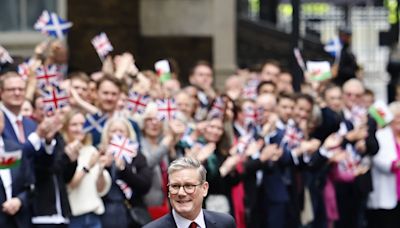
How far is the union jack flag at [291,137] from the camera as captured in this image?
1650cm

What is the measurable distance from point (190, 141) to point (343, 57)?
10078mm

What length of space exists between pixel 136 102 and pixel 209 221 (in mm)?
A: 5563

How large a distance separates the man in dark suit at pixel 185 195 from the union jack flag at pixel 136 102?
5516mm

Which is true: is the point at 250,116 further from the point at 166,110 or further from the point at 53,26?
the point at 53,26

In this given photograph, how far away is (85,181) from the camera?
536 inches

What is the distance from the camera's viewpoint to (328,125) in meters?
17.8

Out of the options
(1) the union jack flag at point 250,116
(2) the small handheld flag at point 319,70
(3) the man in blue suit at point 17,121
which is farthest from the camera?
(2) the small handheld flag at point 319,70

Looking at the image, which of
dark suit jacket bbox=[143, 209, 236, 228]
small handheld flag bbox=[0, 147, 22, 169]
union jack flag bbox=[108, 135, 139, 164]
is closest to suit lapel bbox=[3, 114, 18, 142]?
small handheld flag bbox=[0, 147, 22, 169]

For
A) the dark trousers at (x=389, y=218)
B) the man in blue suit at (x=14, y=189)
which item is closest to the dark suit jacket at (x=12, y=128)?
the man in blue suit at (x=14, y=189)

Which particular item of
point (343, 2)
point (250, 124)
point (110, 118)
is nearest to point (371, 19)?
point (343, 2)

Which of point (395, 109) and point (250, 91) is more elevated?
point (250, 91)

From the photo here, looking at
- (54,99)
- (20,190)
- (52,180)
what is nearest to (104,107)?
(54,99)

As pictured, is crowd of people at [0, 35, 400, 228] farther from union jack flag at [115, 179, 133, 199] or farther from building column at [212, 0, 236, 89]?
building column at [212, 0, 236, 89]

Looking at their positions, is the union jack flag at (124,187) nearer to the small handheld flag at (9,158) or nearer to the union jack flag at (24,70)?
the union jack flag at (24,70)
